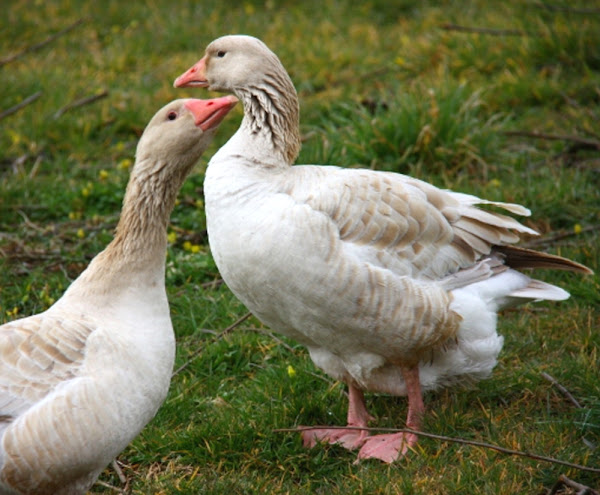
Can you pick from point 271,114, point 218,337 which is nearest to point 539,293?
point 271,114

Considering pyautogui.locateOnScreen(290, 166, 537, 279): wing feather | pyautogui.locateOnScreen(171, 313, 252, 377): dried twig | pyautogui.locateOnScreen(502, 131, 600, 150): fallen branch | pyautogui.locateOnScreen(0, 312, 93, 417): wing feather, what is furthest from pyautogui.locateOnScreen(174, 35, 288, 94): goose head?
pyautogui.locateOnScreen(502, 131, 600, 150): fallen branch

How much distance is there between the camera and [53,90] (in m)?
8.88

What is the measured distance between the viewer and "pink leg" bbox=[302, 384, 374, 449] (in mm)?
4730

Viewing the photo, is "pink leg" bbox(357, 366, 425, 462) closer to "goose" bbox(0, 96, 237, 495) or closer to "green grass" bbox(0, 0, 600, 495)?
"green grass" bbox(0, 0, 600, 495)

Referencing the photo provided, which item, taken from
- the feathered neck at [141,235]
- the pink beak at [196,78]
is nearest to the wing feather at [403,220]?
the feathered neck at [141,235]

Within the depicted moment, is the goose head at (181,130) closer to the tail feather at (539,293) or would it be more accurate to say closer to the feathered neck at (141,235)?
the feathered neck at (141,235)

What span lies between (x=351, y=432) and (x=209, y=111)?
6.39 feet

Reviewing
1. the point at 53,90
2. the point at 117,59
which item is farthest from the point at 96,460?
the point at 117,59

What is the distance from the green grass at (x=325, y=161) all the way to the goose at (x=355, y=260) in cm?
30

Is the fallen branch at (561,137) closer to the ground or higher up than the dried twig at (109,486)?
A: higher up

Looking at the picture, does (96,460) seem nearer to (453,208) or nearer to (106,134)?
(453,208)

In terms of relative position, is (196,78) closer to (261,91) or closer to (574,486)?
(261,91)

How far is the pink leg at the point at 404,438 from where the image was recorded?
4.51 m

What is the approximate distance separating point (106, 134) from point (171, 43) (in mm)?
2325
